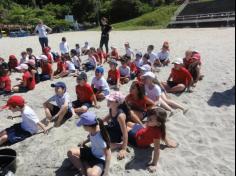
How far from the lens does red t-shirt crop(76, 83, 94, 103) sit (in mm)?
7380

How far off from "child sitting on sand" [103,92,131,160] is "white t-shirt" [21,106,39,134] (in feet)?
4.55

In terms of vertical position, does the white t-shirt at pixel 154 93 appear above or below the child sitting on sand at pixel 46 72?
above

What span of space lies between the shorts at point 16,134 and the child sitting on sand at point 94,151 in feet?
5.67

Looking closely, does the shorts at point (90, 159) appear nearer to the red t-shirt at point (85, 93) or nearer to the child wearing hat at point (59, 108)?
the child wearing hat at point (59, 108)

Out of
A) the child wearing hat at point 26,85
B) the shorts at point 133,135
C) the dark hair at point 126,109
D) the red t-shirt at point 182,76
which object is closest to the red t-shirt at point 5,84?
the child wearing hat at point 26,85

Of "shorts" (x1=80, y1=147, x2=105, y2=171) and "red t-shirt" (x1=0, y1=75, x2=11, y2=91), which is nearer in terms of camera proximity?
"shorts" (x1=80, y1=147, x2=105, y2=171)

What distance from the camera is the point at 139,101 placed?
6.27 m

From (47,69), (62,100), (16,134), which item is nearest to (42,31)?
(47,69)

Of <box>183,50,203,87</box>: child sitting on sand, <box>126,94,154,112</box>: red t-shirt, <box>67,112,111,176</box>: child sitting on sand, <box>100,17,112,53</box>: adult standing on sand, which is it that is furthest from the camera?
<box>100,17,112,53</box>: adult standing on sand

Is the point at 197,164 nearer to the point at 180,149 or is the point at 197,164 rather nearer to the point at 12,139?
the point at 180,149

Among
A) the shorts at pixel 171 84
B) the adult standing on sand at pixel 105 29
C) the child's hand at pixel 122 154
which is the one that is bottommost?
the child's hand at pixel 122 154

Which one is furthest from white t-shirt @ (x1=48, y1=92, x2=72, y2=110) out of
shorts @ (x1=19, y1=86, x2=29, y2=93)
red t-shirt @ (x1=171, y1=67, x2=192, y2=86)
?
shorts @ (x1=19, y1=86, x2=29, y2=93)

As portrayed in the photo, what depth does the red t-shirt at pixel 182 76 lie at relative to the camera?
26.0 ft

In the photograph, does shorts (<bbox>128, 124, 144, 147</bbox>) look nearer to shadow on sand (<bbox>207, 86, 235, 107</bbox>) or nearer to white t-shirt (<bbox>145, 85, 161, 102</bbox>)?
white t-shirt (<bbox>145, 85, 161, 102</bbox>)
